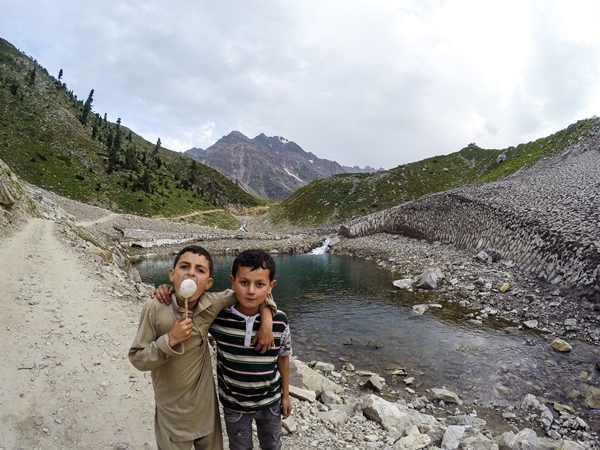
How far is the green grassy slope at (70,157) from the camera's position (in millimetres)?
68562

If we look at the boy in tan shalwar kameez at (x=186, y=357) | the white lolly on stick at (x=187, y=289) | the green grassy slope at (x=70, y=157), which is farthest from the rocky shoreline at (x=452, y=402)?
the green grassy slope at (x=70, y=157)

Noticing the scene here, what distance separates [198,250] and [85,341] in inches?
239

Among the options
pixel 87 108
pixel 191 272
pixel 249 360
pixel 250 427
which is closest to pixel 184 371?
pixel 249 360

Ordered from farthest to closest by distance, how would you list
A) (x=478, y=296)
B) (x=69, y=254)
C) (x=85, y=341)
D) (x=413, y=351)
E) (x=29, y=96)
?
(x=29, y=96), (x=478, y=296), (x=69, y=254), (x=413, y=351), (x=85, y=341)

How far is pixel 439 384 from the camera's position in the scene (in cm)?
1034

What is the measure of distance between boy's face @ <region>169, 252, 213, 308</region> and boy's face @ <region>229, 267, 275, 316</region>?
0.30m

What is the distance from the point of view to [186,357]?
126 inches

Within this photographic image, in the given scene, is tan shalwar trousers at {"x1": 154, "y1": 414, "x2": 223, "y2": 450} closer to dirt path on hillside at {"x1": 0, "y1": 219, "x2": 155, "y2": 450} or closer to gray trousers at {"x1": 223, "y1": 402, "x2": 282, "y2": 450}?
gray trousers at {"x1": 223, "y1": 402, "x2": 282, "y2": 450}

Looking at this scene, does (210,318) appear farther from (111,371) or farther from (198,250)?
(111,371)

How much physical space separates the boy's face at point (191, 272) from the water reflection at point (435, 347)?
9.38 m

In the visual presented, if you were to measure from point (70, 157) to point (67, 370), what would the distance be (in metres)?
88.0

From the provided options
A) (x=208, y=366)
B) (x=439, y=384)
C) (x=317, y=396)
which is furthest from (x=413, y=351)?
(x=208, y=366)

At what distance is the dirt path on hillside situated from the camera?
5035mm

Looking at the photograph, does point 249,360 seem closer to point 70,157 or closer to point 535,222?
point 535,222
